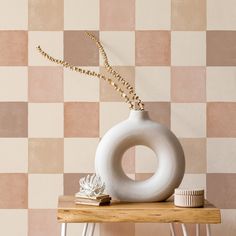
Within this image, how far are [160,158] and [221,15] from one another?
644 mm

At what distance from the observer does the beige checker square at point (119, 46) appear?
2.27 metres

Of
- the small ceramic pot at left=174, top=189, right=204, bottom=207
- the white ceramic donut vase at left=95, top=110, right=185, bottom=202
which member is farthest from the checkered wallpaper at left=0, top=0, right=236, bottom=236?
the small ceramic pot at left=174, top=189, right=204, bottom=207

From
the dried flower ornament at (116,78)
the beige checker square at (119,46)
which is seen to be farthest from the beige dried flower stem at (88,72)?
the beige checker square at (119,46)

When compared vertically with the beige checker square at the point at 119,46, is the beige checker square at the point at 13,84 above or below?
below

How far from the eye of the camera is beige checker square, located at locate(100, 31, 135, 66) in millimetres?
2270

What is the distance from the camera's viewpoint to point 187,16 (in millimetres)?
2283

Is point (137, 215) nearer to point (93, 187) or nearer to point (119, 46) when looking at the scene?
point (93, 187)

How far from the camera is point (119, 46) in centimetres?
227

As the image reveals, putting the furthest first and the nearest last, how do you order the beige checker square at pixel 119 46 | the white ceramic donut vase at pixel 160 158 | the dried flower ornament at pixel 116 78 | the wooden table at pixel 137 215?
the beige checker square at pixel 119 46, the dried flower ornament at pixel 116 78, the white ceramic donut vase at pixel 160 158, the wooden table at pixel 137 215

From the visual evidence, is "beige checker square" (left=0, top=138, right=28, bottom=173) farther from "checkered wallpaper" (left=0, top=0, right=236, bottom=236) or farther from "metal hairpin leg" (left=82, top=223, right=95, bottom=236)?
"metal hairpin leg" (left=82, top=223, right=95, bottom=236)

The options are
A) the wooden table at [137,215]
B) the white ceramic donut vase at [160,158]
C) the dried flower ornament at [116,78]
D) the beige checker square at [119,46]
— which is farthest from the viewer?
the beige checker square at [119,46]

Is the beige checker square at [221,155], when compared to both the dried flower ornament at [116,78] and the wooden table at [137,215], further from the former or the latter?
the wooden table at [137,215]

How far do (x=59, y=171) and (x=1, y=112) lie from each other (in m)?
0.31

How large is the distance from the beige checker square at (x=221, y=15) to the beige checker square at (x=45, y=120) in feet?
2.15
